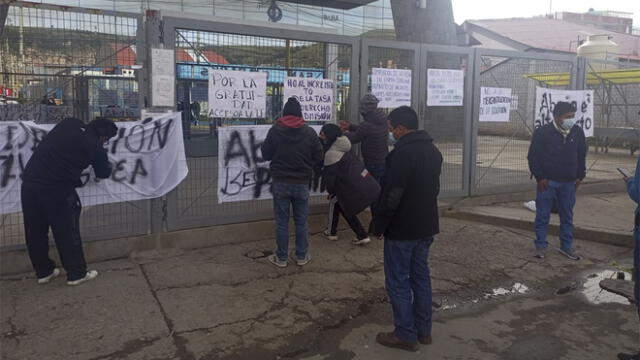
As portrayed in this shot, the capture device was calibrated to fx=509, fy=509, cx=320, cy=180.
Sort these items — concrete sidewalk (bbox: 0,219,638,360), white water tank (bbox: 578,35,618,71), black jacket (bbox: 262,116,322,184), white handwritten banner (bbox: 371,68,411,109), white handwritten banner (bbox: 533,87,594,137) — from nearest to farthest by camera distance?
concrete sidewalk (bbox: 0,219,638,360) → black jacket (bbox: 262,116,322,184) → white handwritten banner (bbox: 371,68,411,109) → white handwritten banner (bbox: 533,87,594,137) → white water tank (bbox: 578,35,618,71)

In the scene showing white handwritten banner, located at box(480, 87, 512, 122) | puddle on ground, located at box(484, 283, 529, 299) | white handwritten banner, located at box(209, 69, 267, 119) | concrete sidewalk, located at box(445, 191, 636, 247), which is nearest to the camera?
puddle on ground, located at box(484, 283, 529, 299)

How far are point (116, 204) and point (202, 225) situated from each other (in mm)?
1028

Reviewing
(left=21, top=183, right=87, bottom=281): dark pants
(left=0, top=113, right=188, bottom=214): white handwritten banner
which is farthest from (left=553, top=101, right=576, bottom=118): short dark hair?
(left=21, top=183, right=87, bottom=281): dark pants

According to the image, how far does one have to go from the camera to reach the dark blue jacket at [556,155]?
242 inches

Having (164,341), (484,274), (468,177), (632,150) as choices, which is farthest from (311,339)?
(632,150)

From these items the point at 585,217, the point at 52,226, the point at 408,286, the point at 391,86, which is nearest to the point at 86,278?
the point at 52,226

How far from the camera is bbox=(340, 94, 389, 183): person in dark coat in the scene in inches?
258

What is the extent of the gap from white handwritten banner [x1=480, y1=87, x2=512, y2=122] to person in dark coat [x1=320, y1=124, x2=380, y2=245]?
347cm

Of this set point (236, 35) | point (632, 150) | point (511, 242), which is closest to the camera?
point (236, 35)

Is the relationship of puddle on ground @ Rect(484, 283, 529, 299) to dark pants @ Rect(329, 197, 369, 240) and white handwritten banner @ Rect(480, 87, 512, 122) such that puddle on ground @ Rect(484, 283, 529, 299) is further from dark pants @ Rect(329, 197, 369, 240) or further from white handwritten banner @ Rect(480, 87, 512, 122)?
white handwritten banner @ Rect(480, 87, 512, 122)

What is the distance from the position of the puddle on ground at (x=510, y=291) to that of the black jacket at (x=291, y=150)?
7.50 feet

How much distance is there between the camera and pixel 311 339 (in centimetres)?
414

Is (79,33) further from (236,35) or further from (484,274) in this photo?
(484,274)

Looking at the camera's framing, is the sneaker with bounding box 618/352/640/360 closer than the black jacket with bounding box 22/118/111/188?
Yes
